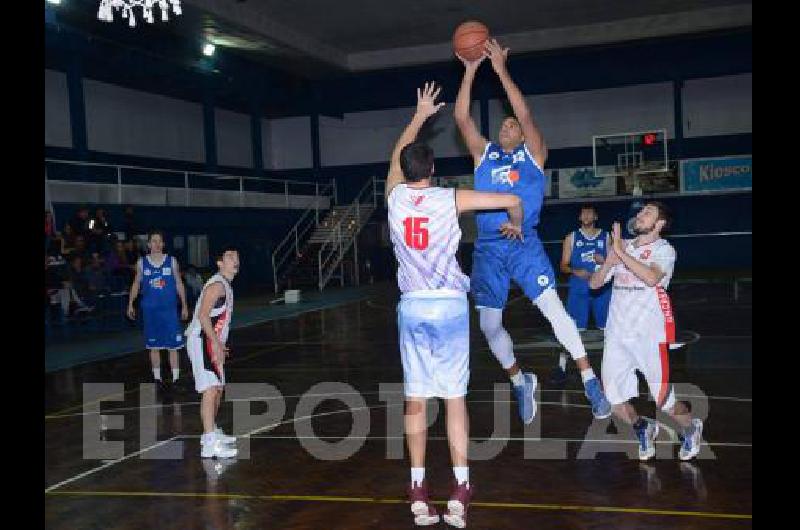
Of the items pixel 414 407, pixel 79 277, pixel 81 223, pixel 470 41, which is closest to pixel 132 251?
pixel 81 223

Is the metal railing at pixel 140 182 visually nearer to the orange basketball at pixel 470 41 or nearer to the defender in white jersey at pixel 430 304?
the orange basketball at pixel 470 41

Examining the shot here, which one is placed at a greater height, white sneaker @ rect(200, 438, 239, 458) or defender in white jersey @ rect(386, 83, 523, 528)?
defender in white jersey @ rect(386, 83, 523, 528)

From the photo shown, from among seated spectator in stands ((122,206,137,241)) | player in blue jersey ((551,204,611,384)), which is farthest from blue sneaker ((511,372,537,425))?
seated spectator in stands ((122,206,137,241))

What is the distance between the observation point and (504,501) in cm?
495

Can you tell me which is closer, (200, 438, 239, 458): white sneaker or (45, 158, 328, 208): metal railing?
(200, 438, 239, 458): white sneaker

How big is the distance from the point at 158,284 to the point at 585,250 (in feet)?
17.9

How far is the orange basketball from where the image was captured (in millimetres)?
6500

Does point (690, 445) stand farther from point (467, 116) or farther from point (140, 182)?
point (140, 182)

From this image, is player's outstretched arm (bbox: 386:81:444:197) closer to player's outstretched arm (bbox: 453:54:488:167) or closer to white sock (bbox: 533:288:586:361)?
player's outstretched arm (bbox: 453:54:488:167)

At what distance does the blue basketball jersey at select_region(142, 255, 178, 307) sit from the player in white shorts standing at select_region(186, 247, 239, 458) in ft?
12.8

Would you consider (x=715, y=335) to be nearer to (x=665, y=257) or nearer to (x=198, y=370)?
(x=665, y=257)

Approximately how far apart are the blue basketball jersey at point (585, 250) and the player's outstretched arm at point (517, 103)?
362 centimetres

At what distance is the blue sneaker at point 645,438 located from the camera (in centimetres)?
566
